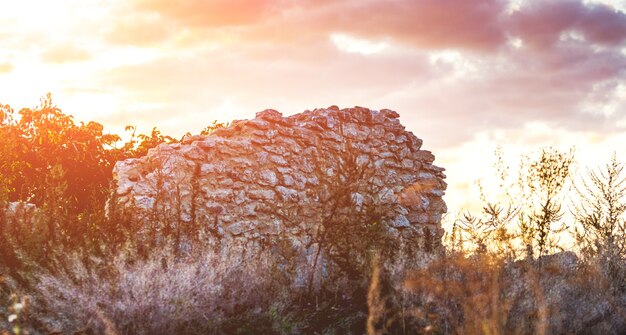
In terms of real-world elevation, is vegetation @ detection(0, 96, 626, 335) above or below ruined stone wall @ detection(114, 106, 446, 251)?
below

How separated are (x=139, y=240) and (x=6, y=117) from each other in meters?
10.9

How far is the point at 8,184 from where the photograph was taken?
16.8 metres

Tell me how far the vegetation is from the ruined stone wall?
718mm

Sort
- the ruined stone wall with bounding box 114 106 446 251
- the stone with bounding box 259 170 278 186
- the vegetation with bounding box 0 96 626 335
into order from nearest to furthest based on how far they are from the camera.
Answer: the vegetation with bounding box 0 96 626 335 < the ruined stone wall with bounding box 114 106 446 251 < the stone with bounding box 259 170 278 186

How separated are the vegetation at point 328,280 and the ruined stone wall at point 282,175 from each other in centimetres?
72

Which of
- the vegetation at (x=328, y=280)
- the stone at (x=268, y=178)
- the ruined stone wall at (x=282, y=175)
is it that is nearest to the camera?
the vegetation at (x=328, y=280)

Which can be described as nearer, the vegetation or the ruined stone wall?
the vegetation

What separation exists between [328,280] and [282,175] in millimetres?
3821

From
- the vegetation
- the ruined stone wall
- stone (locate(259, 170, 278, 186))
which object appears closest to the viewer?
the vegetation

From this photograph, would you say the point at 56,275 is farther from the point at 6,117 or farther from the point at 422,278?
the point at 6,117

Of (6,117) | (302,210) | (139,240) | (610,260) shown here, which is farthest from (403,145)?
(6,117)

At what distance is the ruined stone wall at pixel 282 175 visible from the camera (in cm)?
1221

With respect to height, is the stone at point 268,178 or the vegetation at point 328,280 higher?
the stone at point 268,178

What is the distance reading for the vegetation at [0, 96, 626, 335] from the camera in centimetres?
761
